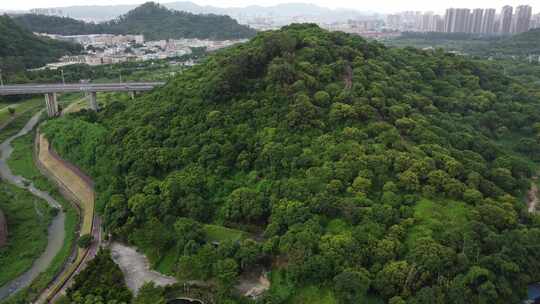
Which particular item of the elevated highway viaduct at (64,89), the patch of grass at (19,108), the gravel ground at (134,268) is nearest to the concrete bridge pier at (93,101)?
the elevated highway viaduct at (64,89)

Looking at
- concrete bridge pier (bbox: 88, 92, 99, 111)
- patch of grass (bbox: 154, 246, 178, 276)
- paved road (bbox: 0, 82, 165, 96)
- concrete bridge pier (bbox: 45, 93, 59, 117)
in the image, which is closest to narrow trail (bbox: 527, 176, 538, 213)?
patch of grass (bbox: 154, 246, 178, 276)

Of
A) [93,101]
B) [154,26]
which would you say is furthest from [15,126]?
[154,26]

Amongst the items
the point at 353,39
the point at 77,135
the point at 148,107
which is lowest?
the point at 77,135

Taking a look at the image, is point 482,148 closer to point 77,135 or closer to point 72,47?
point 77,135

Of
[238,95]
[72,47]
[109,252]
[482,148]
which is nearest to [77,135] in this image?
[238,95]

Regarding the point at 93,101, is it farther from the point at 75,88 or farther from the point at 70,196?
the point at 70,196

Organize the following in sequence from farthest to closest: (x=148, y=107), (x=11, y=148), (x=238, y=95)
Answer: (x=11, y=148) → (x=148, y=107) → (x=238, y=95)
